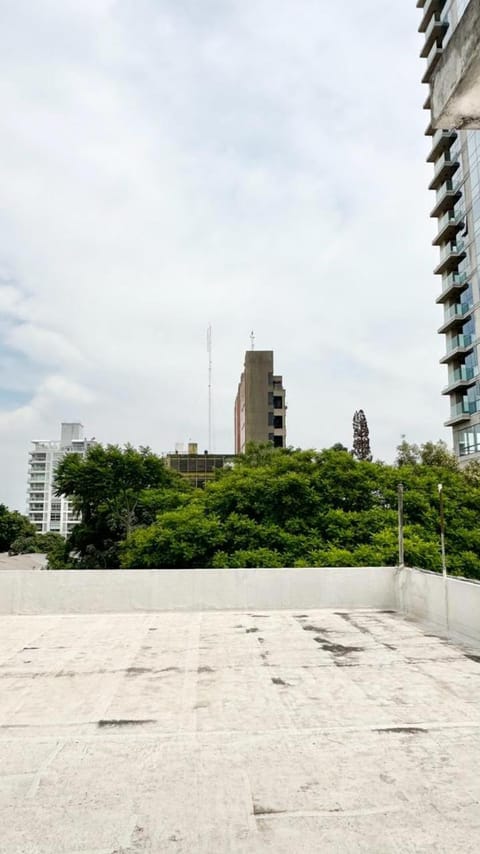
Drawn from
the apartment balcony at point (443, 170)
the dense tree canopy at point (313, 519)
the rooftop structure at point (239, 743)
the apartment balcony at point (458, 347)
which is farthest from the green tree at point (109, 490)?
the apartment balcony at point (443, 170)

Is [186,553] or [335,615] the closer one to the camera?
[335,615]

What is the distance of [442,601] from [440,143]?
28.7 meters

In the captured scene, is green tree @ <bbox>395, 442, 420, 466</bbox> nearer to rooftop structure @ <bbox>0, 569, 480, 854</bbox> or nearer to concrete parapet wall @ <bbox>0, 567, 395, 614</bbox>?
concrete parapet wall @ <bbox>0, 567, 395, 614</bbox>

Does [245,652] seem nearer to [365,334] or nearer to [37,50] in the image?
[37,50]

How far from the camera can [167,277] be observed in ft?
53.9

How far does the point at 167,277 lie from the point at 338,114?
8.14 metres

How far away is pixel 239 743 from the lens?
4.34m

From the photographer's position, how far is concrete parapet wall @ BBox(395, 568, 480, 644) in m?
8.36

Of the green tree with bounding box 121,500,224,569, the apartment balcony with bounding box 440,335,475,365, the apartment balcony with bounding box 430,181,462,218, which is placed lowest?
the green tree with bounding box 121,500,224,569

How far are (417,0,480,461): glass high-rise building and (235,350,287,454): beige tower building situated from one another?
14.6 m

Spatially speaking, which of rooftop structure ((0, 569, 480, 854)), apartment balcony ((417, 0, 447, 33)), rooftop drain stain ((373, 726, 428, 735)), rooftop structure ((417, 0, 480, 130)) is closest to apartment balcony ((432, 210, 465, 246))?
apartment balcony ((417, 0, 447, 33))

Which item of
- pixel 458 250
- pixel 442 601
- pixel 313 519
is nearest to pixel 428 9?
pixel 458 250

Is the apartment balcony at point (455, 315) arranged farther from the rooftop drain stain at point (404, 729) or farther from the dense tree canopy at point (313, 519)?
the rooftop drain stain at point (404, 729)

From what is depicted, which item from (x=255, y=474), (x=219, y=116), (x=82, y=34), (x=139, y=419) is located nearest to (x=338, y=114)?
(x=219, y=116)
